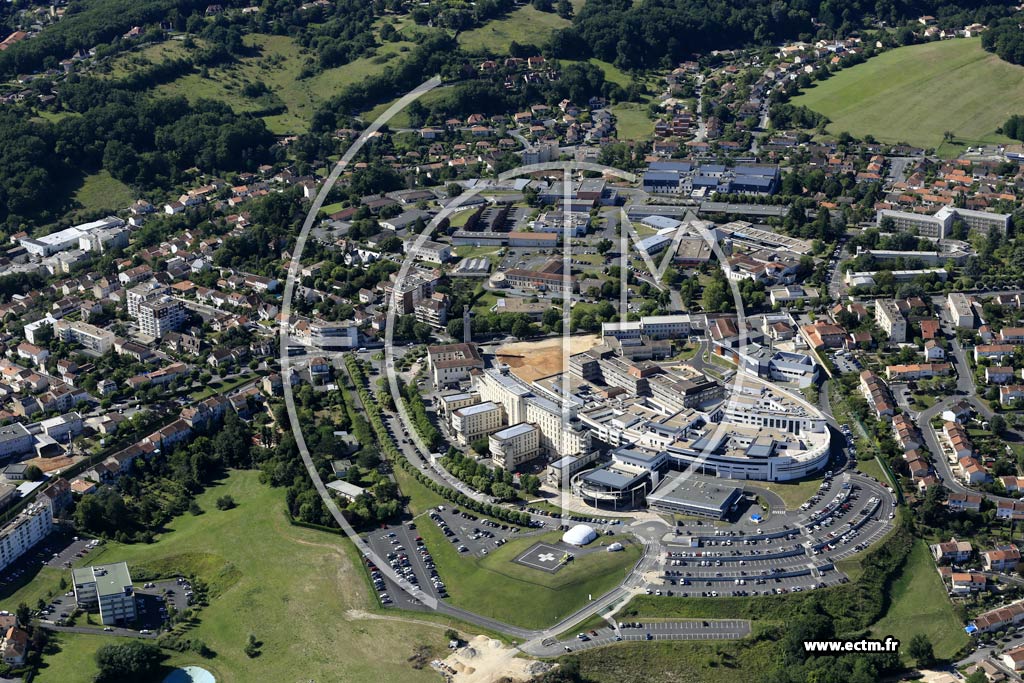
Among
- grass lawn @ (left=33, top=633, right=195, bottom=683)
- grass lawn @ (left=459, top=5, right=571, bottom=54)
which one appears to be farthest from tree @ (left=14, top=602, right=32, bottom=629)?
grass lawn @ (left=459, top=5, right=571, bottom=54)

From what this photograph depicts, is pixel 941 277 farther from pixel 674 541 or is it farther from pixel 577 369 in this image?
pixel 674 541

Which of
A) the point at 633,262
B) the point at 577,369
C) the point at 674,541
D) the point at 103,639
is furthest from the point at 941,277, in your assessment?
the point at 103,639

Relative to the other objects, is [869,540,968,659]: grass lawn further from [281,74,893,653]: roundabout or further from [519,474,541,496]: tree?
[519,474,541,496]: tree

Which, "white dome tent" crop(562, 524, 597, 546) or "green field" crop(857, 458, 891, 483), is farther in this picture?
"green field" crop(857, 458, 891, 483)

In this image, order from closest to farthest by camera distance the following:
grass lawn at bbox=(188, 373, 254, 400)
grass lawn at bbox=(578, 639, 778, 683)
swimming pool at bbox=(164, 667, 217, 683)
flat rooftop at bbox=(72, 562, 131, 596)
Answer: grass lawn at bbox=(578, 639, 778, 683) < swimming pool at bbox=(164, 667, 217, 683) < flat rooftop at bbox=(72, 562, 131, 596) < grass lawn at bbox=(188, 373, 254, 400)

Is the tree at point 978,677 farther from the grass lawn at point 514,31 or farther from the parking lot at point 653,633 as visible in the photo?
the grass lawn at point 514,31

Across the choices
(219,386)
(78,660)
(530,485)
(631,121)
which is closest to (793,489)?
(530,485)
